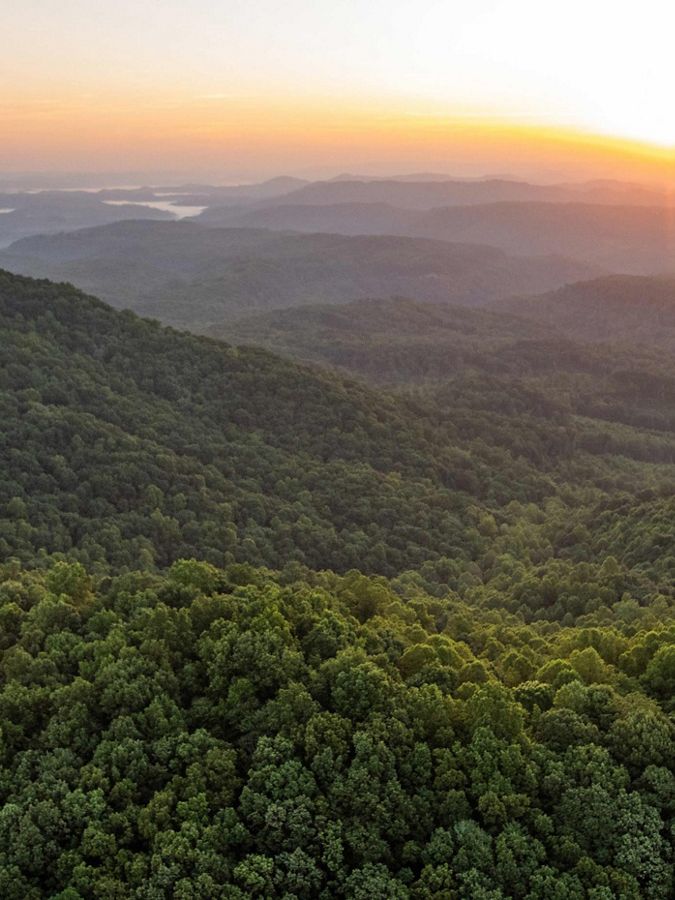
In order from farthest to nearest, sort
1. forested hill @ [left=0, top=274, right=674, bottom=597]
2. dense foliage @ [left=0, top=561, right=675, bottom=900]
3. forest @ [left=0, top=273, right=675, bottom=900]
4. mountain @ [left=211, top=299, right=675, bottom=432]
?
mountain @ [left=211, top=299, right=675, bottom=432]
forested hill @ [left=0, top=274, right=674, bottom=597]
forest @ [left=0, top=273, right=675, bottom=900]
dense foliage @ [left=0, top=561, right=675, bottom=900]

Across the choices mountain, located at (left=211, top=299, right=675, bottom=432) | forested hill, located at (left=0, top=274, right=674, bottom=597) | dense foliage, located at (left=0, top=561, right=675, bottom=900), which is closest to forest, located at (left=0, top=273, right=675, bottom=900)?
dense foliage, located at (left=0, top=561, right=675, bottom=900)

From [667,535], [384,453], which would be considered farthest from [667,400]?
[667,535]

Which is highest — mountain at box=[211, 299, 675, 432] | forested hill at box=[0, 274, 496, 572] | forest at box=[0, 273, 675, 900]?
forest at box=[0, 273, 675, 900]

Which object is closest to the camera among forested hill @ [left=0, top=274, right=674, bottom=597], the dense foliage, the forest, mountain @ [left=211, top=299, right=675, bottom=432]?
the dense foliage

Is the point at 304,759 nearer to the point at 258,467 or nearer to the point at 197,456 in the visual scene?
the point at 197,456

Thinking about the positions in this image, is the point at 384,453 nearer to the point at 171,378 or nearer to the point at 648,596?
the point at 171,378

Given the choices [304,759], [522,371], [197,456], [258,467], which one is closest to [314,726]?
[304,759]

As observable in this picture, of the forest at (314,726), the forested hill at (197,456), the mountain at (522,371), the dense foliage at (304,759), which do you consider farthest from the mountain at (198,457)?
the mountain at (522,371)

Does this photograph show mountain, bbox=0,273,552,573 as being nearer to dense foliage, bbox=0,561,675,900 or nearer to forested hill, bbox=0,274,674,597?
forested hill, bbox=0,274,674,597
